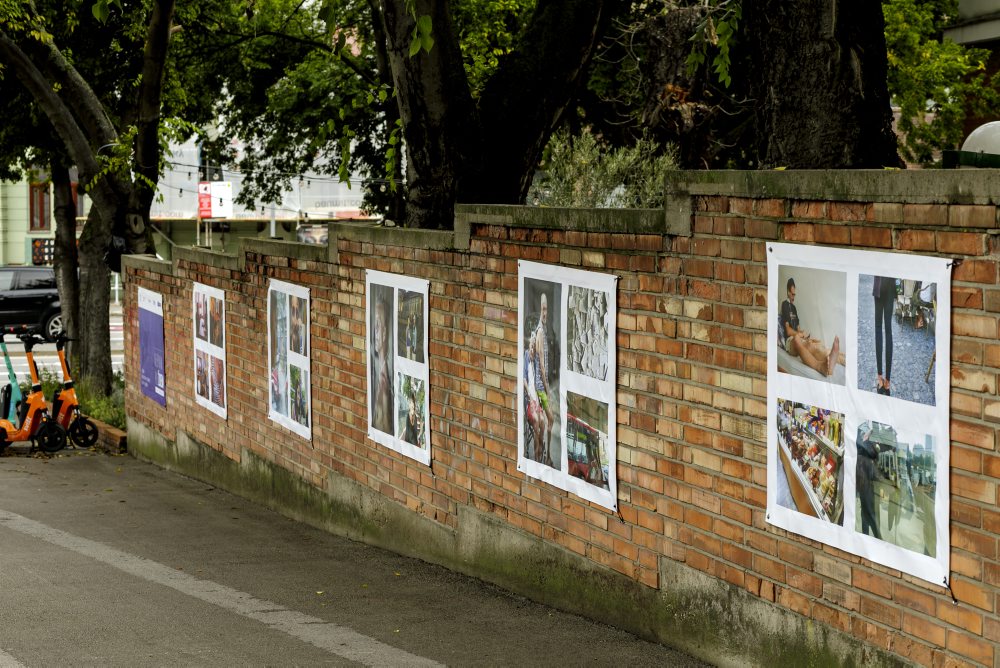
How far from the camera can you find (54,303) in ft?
113

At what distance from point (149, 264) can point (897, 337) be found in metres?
11.8

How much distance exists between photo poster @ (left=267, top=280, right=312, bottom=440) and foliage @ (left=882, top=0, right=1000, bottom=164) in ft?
48.1

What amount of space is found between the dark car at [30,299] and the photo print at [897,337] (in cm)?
3109

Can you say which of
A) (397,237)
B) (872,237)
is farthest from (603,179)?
(872,237)

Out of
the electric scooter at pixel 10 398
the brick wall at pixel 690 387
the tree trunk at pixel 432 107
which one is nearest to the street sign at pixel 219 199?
the electric scooter at pixel 10 398

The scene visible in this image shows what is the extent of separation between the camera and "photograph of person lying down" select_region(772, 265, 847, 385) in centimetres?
507

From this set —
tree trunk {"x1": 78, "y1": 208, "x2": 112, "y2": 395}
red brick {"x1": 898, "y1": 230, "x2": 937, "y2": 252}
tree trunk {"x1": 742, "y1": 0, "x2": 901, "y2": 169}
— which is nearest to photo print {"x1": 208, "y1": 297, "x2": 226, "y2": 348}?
tree trunk {"x1": 742, "y1": 0, "x2": 901, "y2": 169}

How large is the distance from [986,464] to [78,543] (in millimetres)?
7411

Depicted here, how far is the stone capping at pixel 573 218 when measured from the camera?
6.35m

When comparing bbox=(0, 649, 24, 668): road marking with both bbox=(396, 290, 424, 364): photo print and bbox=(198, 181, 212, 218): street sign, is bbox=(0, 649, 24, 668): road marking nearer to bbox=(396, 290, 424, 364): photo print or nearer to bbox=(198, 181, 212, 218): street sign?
bbox=(396, 290, 424, 364): photo print

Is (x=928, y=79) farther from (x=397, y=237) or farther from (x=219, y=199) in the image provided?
(x=219, y=199)

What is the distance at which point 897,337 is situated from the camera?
4.75 m

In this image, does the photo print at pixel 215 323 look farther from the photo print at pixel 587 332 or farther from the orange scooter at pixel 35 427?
the photo print at pixel 587 332

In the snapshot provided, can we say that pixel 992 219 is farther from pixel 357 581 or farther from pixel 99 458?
pixel 99 458
